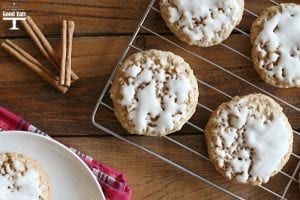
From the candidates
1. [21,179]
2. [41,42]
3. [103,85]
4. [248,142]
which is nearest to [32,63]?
[41,42]

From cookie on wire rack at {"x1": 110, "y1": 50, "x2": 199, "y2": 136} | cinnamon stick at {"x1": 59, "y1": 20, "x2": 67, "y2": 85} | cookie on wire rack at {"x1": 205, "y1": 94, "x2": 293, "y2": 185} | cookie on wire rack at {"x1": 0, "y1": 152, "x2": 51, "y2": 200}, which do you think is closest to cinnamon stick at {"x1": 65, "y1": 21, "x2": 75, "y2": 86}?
cinnamon stick at {"x1": 59, "y1": 20, "x2": 67, "y2": 85}

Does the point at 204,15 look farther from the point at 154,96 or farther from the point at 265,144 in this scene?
the point at 265,144

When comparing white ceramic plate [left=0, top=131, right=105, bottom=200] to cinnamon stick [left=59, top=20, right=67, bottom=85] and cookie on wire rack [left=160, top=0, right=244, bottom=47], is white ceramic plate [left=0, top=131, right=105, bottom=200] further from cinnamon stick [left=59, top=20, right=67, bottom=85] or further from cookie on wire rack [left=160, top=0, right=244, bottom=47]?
cookie on wire rack [left=160, top=0, right=244, bottom=47]

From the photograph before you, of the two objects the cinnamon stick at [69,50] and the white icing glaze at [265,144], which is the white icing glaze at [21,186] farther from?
the white icing glaze at [265,144]

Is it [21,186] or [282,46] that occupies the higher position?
[282,46]

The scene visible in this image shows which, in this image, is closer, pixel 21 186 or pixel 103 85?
pixel 21 186
